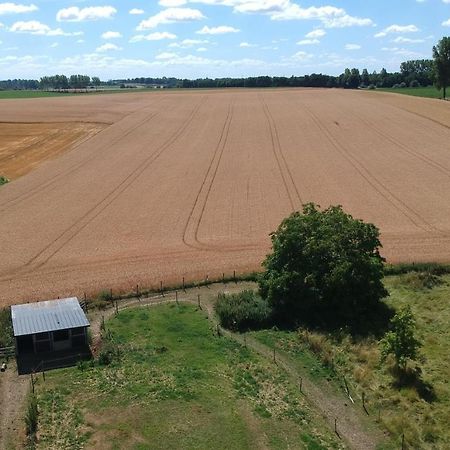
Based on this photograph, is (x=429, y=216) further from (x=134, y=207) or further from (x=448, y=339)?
(x=134, y=207)

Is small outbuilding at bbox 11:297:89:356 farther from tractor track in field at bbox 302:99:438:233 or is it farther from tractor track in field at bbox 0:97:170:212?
tractor track in field at bbox 302:99:438:233

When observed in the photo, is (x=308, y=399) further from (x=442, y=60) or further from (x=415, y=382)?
(x=442, y=60)

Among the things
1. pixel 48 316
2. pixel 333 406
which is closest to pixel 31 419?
pixel 48 316

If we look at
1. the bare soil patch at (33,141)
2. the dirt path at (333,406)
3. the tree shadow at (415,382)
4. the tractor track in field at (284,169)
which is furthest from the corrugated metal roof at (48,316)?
the bare soil patch at (33,141)

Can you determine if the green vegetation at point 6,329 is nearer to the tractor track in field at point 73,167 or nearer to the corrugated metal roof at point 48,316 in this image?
the corrugated metal roof at point 48,316

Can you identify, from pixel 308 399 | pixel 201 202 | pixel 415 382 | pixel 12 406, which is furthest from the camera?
pixel 201 202
